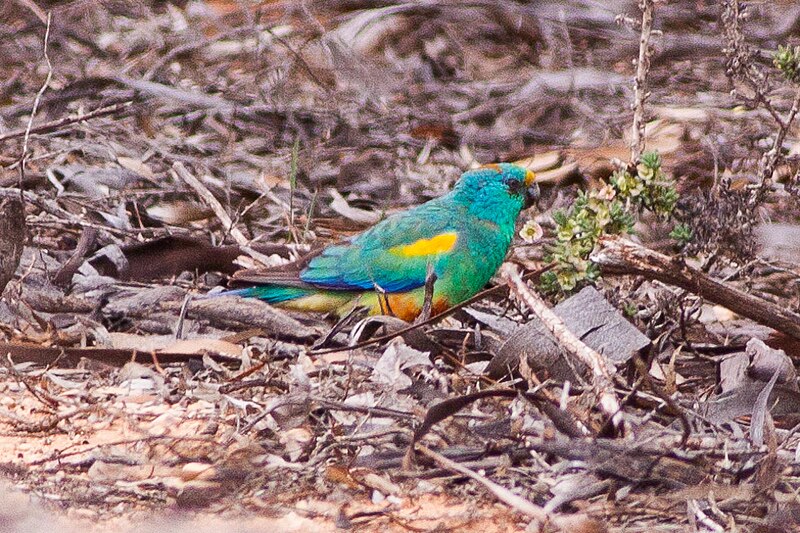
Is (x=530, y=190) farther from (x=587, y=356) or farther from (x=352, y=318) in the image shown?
(x=587, y=356)

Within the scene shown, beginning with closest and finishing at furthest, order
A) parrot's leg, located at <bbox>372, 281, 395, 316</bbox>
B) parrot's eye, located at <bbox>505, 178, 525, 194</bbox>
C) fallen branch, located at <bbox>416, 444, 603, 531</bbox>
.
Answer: fallen branch, located at <bbox>416, 444, 603, 531</bbox> < parrot's leg, located at <bbox>372, 281, 395, 316</bbox> < parrot's eye, located at <bbox>505, 178, 525, 194</bbox>

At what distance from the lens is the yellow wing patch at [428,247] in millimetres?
4500

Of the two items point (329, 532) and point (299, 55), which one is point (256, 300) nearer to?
point (329, 532)

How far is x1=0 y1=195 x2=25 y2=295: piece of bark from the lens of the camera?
370 cm

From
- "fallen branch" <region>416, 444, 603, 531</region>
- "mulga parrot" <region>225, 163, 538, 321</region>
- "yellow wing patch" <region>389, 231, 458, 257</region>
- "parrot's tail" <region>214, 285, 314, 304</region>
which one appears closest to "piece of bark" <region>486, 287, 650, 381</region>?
"fallen branch" <region>416, 444, 603, 531</region>

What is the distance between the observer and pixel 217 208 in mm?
5117

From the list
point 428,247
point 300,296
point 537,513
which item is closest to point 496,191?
point 428,247

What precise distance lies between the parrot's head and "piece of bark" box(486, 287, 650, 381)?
128cm

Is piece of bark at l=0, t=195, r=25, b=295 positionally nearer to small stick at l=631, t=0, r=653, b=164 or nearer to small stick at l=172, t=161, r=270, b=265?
small stick at l=172, t=161, r=270, b=265

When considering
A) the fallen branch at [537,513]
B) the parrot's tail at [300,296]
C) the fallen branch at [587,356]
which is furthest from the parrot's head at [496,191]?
the fallen branch at [537,513]

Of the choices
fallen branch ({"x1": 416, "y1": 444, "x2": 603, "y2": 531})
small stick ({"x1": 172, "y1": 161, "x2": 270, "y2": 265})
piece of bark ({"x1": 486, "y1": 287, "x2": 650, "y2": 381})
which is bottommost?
small stick ({"x1": 172, "y1": 161, "x2": 270, "y2": 265})

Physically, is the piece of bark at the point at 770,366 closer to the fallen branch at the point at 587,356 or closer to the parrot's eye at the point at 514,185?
the fallen branch at the point at 587,356

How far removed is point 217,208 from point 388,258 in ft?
3.26

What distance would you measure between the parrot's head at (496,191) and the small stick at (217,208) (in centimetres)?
85
